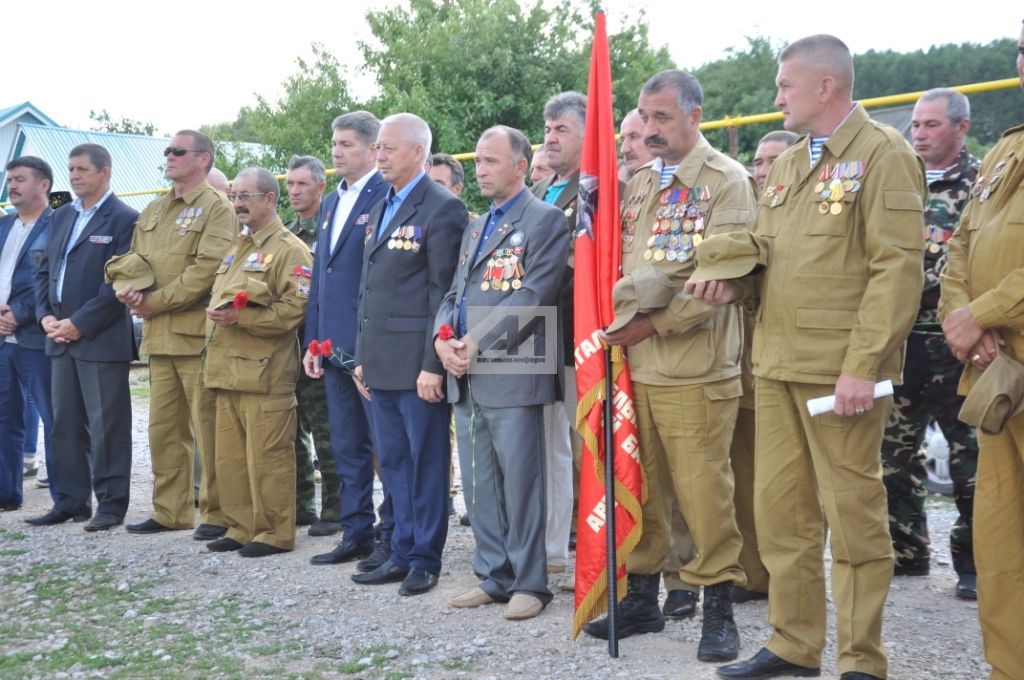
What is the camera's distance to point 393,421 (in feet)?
17.9

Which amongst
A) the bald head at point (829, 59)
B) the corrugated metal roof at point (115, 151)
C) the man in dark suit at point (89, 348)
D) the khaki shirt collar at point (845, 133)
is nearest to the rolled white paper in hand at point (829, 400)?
the khaki shirt collar at point (845, 133)

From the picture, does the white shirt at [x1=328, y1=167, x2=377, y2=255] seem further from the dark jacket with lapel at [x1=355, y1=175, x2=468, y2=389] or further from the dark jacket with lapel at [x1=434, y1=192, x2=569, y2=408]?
the dark jacket with lapel at [x1=434, y1=192, x2=569, y2=408]

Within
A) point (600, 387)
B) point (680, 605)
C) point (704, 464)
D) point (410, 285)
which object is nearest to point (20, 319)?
point (410, 285)

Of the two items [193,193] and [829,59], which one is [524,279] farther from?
[193,193]

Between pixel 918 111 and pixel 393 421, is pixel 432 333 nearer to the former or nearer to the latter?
pixel 393 421

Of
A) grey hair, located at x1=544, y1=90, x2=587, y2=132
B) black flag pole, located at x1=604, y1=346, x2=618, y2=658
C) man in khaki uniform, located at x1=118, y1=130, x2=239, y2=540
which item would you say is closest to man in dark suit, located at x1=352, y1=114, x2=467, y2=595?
grey hair, located at x1=544, y1=90, x2=587, y2=132

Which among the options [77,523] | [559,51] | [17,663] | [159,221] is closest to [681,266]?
[17,663]

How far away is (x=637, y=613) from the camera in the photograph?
14.8 ft

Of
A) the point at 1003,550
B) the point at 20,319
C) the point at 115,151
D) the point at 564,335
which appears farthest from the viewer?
the point at 115,151

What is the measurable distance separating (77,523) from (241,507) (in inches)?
58.3

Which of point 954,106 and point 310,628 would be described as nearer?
point 310,628

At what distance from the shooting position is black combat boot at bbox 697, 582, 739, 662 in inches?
Answer: 163

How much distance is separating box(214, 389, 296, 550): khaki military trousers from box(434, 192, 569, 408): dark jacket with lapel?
1.60 m

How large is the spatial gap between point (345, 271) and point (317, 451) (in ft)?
5.47
